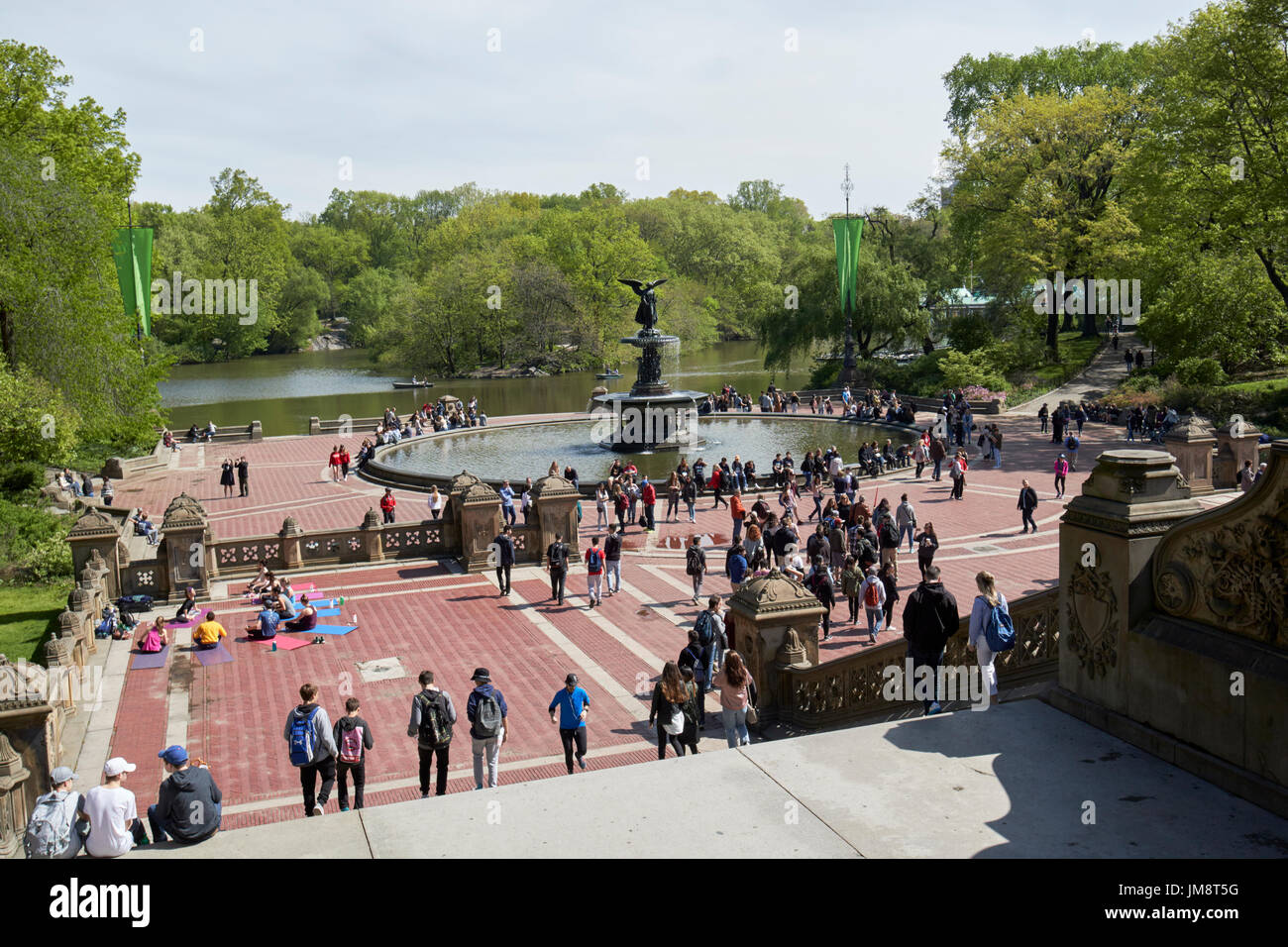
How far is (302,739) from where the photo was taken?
385 inches

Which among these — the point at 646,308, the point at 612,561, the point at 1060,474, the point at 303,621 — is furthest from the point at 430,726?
the point at 646,308

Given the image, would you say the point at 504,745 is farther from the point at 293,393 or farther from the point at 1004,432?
the point at 293,393

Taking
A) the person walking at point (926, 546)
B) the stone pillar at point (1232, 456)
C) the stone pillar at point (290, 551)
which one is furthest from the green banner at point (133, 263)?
the stone pillar at point (1232, 456)

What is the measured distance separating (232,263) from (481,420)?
53875mm

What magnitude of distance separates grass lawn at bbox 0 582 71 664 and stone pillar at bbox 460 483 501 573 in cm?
747

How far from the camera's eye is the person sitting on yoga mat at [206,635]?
17.0 metres

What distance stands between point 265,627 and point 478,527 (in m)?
5.57

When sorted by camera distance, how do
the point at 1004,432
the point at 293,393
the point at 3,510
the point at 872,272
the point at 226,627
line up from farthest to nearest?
the point at 293,393 → the point at 872,272 → the point at 1004,432 → the point at 3,510 → the point at 226,627

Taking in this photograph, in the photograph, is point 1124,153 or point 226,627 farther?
point 1124,153

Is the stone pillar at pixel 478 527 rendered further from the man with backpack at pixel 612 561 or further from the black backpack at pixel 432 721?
the black backpack at pixel 432 721

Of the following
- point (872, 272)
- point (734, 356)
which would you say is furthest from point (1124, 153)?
point (734, 356)

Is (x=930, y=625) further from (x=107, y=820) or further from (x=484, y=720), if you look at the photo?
(x=107, y=820)

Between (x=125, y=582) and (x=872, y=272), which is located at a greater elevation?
(x=872, y=272)
